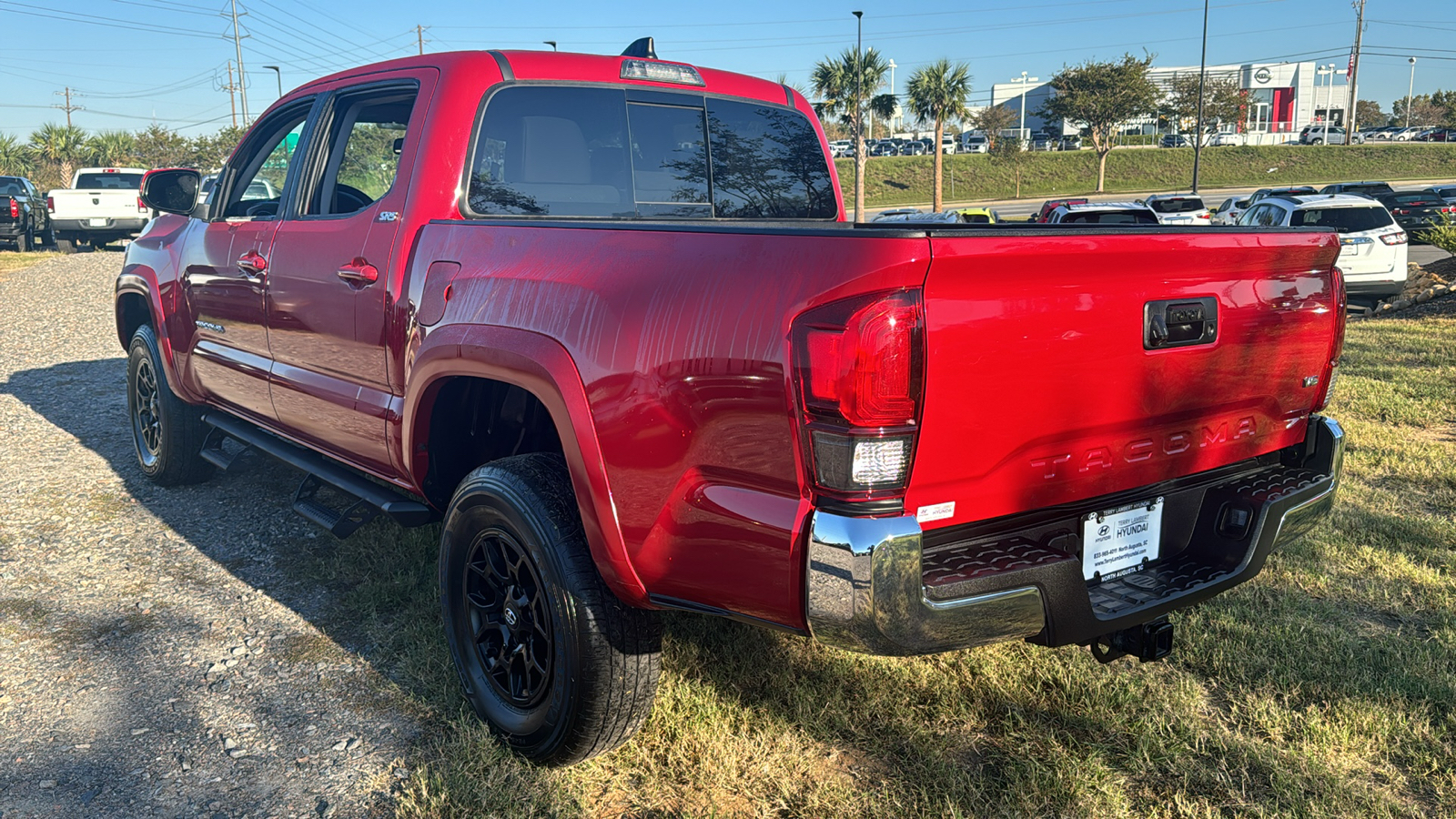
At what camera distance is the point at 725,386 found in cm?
218

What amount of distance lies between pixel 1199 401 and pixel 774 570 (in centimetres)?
126

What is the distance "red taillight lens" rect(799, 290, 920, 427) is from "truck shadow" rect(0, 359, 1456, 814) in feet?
4.10

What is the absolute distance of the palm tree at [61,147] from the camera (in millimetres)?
61875

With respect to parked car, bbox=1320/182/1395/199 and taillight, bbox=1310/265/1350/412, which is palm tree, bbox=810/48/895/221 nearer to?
parked car, bbox=1320/182/1395/199

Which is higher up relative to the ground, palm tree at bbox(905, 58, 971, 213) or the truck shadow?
palm tree at bbox(905, 58, 971, 213)

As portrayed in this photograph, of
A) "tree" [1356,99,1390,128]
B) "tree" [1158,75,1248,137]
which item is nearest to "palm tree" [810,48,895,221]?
"tree" [1158,75,1248,137]

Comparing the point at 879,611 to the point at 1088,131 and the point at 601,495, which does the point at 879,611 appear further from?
the point at 1088,131

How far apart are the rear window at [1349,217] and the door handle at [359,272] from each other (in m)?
13.8

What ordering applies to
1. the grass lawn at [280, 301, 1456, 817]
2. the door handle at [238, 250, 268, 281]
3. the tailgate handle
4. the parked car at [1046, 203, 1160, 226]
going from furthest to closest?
the parked car at [1046, 203, 1160, 226] < the door handle at [238, 250, 268, 281] < the grass lawn at [280, 301, 1456, 817] < the tailgate handle

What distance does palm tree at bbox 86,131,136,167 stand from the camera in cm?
6419

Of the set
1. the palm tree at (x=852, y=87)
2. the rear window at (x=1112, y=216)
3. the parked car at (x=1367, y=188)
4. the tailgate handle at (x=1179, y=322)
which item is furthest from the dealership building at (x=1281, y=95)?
the tailgate handle at (x=1179, y=322)

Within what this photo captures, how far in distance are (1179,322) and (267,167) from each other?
394 cm

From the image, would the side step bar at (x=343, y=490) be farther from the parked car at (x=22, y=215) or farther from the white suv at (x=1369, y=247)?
the parked car at (x=22, y=215)

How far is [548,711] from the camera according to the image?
2.76 meters
